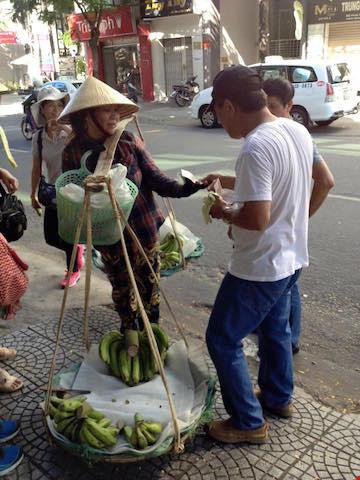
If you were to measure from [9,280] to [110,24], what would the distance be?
20867 millimetres

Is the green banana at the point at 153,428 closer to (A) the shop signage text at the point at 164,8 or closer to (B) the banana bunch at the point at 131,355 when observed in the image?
(B) the banana bunch at the point at 131,355

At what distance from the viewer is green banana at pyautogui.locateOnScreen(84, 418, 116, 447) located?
200 centimetres

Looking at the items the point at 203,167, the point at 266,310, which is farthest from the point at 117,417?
the point at 203,167

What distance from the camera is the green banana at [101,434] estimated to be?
2003 millimetres

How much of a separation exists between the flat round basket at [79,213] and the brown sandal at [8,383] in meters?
1.05

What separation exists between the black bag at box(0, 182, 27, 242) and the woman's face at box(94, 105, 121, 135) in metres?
0.62

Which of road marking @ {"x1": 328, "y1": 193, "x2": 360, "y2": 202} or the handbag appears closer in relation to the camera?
the handbag

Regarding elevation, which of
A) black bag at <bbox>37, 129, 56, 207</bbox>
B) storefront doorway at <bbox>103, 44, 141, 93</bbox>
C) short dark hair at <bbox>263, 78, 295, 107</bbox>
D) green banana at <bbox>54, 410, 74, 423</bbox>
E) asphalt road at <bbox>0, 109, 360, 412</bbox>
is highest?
storefront doorway at <bbox>103, 44, 141, 93</bbox>

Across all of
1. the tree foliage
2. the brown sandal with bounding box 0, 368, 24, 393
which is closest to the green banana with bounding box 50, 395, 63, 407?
the brown sandal with bounding box 0, 368, 24, 393

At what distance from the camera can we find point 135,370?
8.03 feet

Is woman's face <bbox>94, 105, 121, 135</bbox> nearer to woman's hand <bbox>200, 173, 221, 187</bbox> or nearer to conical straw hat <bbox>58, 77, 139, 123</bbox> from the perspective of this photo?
conical straw hat <bbox>58, 77, 139, 123</bbox>

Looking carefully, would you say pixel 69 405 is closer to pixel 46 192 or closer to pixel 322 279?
pixel 46 192

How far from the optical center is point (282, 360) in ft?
7.82

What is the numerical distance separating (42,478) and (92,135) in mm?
1679
